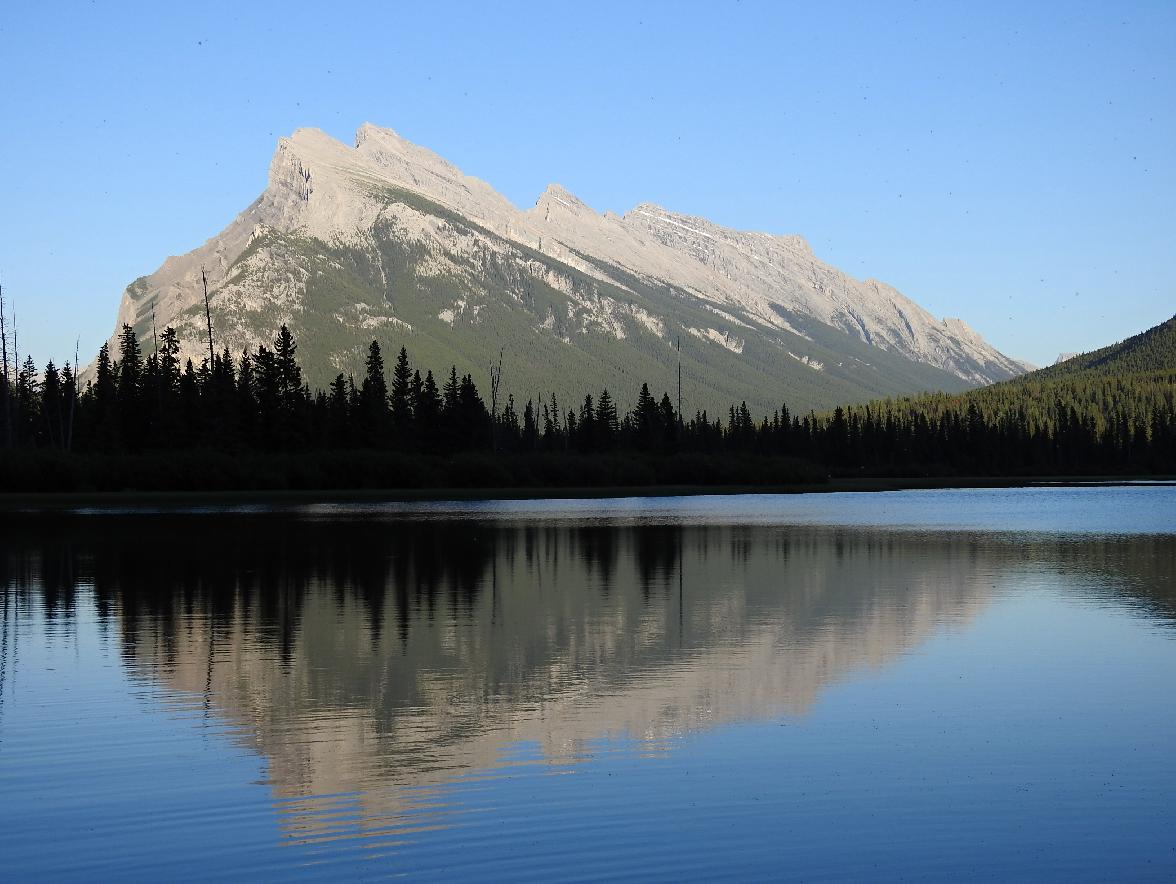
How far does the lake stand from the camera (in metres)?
12.8

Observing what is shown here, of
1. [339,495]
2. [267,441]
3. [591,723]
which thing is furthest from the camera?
[267,441]

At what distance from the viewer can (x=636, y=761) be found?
1620cm

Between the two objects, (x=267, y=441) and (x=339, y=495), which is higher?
(x=267, y=441)

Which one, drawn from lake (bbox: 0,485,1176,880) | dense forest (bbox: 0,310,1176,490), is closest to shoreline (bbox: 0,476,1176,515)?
dense forest (bbox: 0,310,1176,490)

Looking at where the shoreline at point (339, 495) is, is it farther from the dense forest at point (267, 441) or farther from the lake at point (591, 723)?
the lake at point (591, 723)

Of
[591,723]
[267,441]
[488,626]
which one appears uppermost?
[267,441]

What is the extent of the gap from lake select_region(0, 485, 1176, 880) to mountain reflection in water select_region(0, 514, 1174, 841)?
11 centimetres

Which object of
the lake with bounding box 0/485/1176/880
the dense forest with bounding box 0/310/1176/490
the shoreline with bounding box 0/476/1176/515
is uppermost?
the dense forest with bounding box 0/310/1176/490

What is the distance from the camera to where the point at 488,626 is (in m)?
28.9

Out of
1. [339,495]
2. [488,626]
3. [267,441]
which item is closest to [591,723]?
[488,626]

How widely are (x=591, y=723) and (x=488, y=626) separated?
10619 millimetres

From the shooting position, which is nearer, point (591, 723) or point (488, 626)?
point (591, 723)

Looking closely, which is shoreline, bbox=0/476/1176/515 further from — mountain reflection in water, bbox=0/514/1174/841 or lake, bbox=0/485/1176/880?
lake, bbox=0/485/1176/880

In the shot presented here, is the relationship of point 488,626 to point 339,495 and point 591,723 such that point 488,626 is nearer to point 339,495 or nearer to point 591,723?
point 591,723
